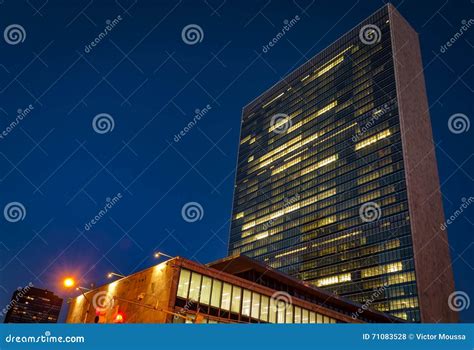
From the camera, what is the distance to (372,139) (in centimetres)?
12156

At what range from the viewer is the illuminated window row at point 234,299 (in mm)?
32781

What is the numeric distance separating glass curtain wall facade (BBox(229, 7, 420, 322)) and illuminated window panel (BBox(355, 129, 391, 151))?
34cm

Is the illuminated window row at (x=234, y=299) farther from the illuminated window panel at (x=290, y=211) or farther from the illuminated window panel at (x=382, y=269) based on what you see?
the illuminated window panel at (x=290, y=211)

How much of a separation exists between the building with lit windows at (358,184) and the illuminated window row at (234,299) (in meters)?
68.8

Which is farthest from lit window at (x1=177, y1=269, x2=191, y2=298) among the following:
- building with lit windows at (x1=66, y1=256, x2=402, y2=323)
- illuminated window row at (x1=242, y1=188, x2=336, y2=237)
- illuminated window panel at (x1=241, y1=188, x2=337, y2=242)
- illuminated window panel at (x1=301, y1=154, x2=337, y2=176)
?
illuminated window panel at (x1=301, y1=154, x2=337, y2=176)

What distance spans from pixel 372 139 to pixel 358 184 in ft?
48.3

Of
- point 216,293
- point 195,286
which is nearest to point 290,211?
point 216,293

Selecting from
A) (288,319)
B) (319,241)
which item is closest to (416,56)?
(319,241)

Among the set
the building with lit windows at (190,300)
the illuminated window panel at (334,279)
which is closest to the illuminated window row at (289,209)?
the illuminated window panel at (334,279)

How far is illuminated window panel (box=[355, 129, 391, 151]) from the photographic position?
118 m

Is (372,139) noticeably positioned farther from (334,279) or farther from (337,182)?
(334,279)

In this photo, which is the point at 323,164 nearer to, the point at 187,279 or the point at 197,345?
the point at 187,279

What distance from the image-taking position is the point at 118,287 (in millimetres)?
37125

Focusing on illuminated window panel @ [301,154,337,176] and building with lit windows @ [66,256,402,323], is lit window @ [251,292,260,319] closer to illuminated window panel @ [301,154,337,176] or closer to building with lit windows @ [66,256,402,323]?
building with lit windows @ [66,256,402,323]
